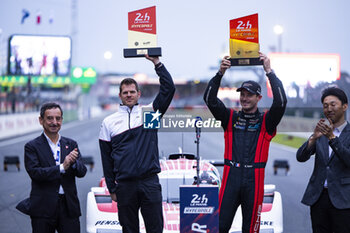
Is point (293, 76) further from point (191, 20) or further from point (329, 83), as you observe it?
point (191, 20)

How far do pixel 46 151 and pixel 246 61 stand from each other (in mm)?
2081

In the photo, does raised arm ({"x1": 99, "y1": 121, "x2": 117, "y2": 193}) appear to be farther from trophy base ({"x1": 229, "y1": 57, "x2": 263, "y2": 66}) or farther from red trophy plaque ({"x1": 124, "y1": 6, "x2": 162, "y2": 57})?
trophy base ({"x1": 229, "y1": 57, "x2": 263, "y2": 66})

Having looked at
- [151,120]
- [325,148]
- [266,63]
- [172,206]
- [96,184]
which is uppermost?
[266,63]

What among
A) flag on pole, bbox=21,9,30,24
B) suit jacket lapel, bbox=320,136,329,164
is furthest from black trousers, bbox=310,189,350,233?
flag on pole, bbox=21,9,30,24

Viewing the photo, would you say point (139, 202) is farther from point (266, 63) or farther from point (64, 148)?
point (266, 63)

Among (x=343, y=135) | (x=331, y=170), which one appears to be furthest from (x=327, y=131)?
(x=331, y=170)

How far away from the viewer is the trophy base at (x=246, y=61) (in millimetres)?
5145

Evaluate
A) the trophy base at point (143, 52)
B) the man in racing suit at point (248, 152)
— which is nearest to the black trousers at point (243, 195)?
the man in racing suit at point (248, 152)

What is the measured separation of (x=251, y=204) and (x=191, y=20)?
3348mm

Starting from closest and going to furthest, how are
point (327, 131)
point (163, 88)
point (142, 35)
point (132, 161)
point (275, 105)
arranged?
1. point (327, 131)
2. point (132, 161)
3. point (275, 105)
4. point (163, 88)
5. point (142, 35)

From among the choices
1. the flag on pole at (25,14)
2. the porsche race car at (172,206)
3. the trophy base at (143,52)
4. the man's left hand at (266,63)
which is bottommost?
the porsche race car at (172,206)

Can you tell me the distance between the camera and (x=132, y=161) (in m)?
4.70

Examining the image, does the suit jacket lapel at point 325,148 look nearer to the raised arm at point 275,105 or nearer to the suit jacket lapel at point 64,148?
the raised arm at point 275,105

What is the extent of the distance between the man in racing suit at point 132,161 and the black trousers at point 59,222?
452 millimetres
